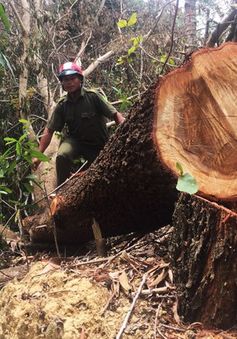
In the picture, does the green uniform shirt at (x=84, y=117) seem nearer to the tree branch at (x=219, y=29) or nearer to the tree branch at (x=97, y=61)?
the tree branch at (x=219, y=29)

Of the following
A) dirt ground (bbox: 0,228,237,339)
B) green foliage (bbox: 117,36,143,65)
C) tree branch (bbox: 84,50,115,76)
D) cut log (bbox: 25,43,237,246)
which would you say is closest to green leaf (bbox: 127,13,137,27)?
green foliage (bbox: 117,36,143,65)

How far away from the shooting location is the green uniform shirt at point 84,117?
4570 millimetres

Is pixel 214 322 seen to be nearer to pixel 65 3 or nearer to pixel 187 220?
pixel 187 220

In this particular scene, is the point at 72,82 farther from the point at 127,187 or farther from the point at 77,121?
the point at 127,187

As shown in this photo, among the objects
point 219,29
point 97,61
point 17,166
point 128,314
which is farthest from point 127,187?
point 97,61

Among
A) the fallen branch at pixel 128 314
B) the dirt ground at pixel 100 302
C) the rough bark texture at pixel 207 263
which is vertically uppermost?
the rough bark texture at pixel 207 263

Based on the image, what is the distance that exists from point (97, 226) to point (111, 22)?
6.32 metres

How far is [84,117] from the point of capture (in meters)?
4.58

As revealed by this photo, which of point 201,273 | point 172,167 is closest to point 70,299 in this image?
point 201,273

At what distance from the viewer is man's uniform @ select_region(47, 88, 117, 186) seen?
4496mm

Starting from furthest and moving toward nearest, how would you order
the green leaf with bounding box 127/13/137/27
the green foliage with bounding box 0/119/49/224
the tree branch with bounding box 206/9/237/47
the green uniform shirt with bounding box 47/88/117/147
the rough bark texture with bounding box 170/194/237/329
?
the green uniform shirt with bounding box 47/88/117/147, the green leaf with bounding box 127/13/137/27, the green foliage with bounding box 0/119/49/224, the tree branch with bounding box 206/9/237/47, the rough bark texture with bounding box 170/194/237/329

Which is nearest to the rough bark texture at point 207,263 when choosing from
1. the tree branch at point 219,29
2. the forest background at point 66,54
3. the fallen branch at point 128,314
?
the fallen branch at point 128,314

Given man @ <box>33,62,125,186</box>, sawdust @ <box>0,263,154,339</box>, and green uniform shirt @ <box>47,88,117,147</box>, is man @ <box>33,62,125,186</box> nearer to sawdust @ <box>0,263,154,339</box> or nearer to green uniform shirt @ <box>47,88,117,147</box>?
green uniform shirt @ <box>47,88,117,147</box>

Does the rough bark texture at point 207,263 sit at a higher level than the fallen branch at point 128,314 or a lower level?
higher
